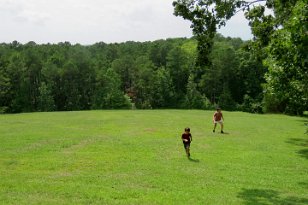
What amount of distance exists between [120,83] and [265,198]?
292 ft

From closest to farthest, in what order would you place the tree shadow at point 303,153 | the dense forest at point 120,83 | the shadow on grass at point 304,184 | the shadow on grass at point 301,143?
1. the shadow on grass at point 304,184
2. the tree shadow at point 303,153
3. the shadow on grass at point 301,143
4. the dense forest at point 120,83

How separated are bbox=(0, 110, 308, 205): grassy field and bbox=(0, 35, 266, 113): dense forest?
209 ft

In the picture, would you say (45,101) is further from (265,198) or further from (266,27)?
(265,198)

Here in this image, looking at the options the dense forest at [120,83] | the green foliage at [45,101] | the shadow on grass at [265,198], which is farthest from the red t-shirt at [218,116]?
the green foliage at [45,101]

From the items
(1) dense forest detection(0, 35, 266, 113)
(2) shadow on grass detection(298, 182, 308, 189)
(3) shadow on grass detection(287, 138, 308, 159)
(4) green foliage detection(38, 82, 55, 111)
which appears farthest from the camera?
(1) dense forest detection(0, 35, 266, 113)

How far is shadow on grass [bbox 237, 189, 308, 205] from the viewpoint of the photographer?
14617mm

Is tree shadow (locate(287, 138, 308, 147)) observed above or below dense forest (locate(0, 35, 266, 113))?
below

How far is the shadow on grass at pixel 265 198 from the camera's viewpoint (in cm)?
1462

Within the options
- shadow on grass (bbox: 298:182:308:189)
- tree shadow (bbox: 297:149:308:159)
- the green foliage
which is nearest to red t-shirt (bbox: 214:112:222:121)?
tree shadow (bbox: 297:149:308:159)

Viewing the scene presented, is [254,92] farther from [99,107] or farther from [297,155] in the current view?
[297,155]

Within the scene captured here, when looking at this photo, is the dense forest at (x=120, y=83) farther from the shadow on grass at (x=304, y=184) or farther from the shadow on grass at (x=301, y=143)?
the shadow on grass at (x=304, y=184)

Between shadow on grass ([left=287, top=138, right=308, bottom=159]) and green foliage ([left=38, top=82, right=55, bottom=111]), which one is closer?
shadow on grass ([left=287, top=138, right=308, bottom=159])

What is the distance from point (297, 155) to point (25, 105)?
280 ft

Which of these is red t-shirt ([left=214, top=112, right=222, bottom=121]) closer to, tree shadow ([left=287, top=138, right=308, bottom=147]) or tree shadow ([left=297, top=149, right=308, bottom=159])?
tree shadow ([left=287, top=138, right=308, bottom=147])
